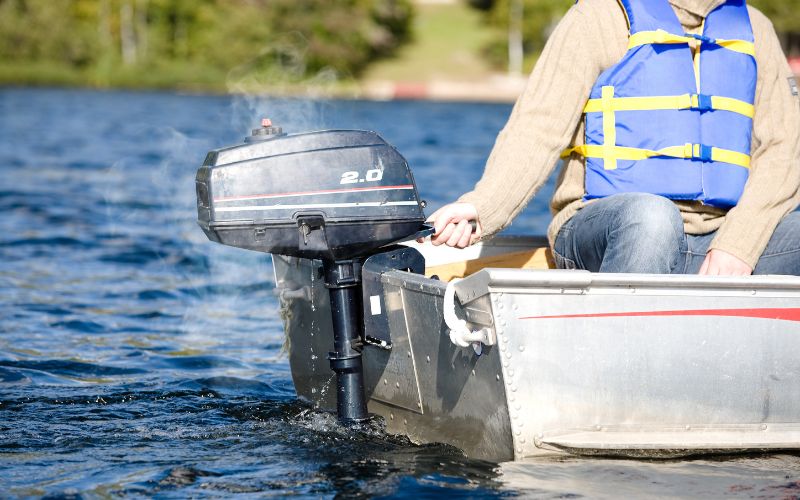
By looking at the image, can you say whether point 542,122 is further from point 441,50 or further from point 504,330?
point 441,50

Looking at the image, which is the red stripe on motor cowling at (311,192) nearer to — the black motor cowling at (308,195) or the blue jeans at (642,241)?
the black motor cowling at (308,195)

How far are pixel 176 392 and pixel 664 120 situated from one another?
1.97 meters

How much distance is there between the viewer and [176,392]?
4.05 metres


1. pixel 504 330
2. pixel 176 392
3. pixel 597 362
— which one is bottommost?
pixel 176 392

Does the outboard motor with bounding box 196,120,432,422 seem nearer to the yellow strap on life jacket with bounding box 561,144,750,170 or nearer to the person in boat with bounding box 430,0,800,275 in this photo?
the person in boat with bounding box 430,0,800,275

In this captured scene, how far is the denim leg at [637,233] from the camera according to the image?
2957 mm

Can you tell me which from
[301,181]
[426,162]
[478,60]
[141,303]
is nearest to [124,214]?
[141,303]

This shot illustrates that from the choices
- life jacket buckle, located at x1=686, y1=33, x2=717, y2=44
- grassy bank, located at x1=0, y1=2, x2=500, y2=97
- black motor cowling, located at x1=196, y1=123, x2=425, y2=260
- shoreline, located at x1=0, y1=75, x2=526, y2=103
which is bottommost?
black motor cowling, located at x1=196, y1=123, x2=425, y2=260

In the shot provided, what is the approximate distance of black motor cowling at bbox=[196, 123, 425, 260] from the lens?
295 centimetres

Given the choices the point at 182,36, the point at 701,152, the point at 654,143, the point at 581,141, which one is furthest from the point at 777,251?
the point at 182,36

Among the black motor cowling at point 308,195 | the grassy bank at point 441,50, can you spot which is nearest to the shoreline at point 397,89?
the grassy bank at point 441,50

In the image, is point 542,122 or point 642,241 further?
point 542,122

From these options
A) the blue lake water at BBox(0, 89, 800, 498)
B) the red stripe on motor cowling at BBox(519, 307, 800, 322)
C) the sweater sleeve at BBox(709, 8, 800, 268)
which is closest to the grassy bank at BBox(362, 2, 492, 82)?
the blue lake water at BBox(0, 89, 800, 498)

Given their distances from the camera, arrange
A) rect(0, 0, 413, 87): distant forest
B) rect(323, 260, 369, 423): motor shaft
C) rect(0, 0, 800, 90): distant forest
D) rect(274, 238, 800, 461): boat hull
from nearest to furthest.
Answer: rect(274, 238, 800, 461): boat hull, rect(323, 260, 369, 423): motor shaft, rect(0, 0, 413, 87): distant forest, rect(0, 0, 800, 90): distant forest
